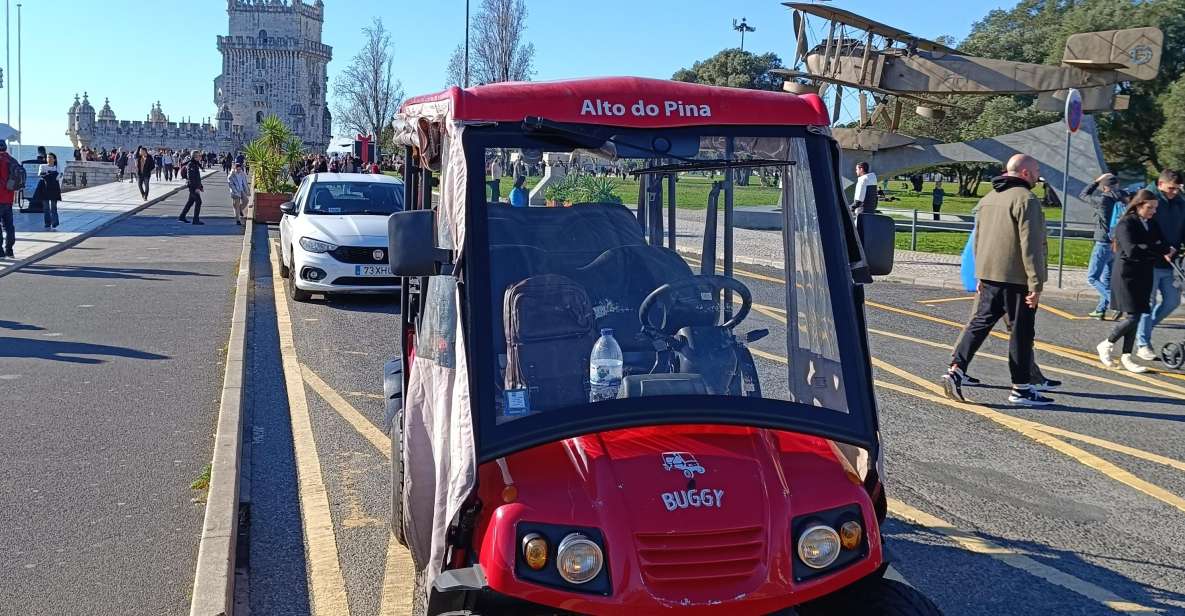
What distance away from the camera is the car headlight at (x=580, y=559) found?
9.82ft

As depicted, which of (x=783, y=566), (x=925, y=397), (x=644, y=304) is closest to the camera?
(x=783, y=566)

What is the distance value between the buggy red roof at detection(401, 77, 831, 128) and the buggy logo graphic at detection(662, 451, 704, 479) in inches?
41.2

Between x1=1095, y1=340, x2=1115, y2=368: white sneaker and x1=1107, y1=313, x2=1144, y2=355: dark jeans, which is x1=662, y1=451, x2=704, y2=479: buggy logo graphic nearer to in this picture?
x1=1107, y1=313, x2=1144, y2=355: dark jeans

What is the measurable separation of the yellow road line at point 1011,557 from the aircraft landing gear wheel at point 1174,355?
5.65m

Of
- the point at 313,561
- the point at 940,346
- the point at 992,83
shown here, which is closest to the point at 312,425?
the point at 313,561

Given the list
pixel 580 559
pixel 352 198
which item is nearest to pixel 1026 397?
pixel 580 559

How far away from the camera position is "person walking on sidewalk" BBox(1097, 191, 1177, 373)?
992cm

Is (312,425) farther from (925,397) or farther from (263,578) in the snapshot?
(925,397)

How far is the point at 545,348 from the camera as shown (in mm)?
3439

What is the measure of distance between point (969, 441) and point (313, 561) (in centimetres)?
445

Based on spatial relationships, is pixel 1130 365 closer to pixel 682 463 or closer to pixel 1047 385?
pixel 1047 385

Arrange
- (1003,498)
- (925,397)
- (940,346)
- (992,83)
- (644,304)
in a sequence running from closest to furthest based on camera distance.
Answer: (644,304)
(1003,498)
(925,397)
(940,346)
(992,83)

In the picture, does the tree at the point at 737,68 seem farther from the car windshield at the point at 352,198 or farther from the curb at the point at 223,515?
the curb at the point at 223,515

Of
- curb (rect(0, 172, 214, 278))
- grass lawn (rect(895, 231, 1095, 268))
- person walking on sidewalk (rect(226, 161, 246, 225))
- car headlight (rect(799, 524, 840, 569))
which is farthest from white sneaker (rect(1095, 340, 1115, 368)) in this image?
person walking on sidewalk (rect(226, 161, 246, 225))
